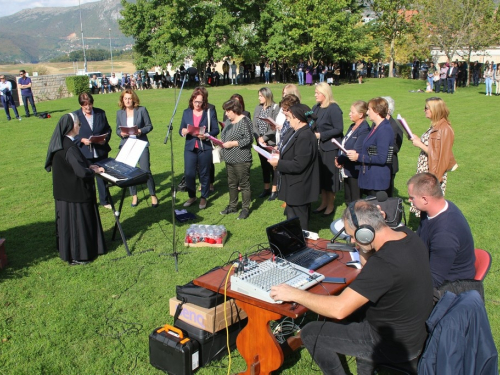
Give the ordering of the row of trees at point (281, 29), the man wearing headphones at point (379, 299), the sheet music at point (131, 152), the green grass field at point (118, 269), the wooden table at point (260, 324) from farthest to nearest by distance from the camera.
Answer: the row of trees at point (281, 29), the sheet music at point (131, 152), the green grass field at point (118, 269), the wooden table at point (260, 324), the man wearing headphones at point (379, 299)

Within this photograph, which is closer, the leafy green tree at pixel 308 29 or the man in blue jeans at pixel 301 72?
the man in blue jeans at pixel 301 72

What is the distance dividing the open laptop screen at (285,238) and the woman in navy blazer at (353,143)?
8.12 ft

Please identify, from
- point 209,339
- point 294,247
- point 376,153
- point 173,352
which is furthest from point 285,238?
point 376,153

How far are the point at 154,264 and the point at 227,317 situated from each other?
2.12 metres

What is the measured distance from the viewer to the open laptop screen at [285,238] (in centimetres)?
408

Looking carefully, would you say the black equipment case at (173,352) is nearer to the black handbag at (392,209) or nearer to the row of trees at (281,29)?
the black handbag at (392,209)

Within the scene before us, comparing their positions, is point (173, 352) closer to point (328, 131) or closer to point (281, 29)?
point (328, 131)

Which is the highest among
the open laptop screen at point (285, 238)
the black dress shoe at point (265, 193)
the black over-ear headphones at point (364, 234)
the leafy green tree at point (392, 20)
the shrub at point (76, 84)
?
the leafy green tree at point (392, 20)

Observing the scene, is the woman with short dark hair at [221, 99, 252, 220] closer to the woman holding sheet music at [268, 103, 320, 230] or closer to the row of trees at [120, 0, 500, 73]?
the woman holding sheet music at [268, 103, 320, 230]

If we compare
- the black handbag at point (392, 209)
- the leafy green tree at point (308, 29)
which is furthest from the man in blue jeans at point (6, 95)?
the leafy green tree at point (308, 29)

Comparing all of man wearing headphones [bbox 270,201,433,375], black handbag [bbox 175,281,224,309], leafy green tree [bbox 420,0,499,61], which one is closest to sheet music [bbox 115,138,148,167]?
black handbag [bbox 175,281,224,309]

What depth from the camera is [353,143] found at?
21.5ft

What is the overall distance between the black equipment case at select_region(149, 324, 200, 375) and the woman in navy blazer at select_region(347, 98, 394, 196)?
11.1 feet

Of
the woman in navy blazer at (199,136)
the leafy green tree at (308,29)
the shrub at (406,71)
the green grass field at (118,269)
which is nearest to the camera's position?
the green grass field at (118,269)
